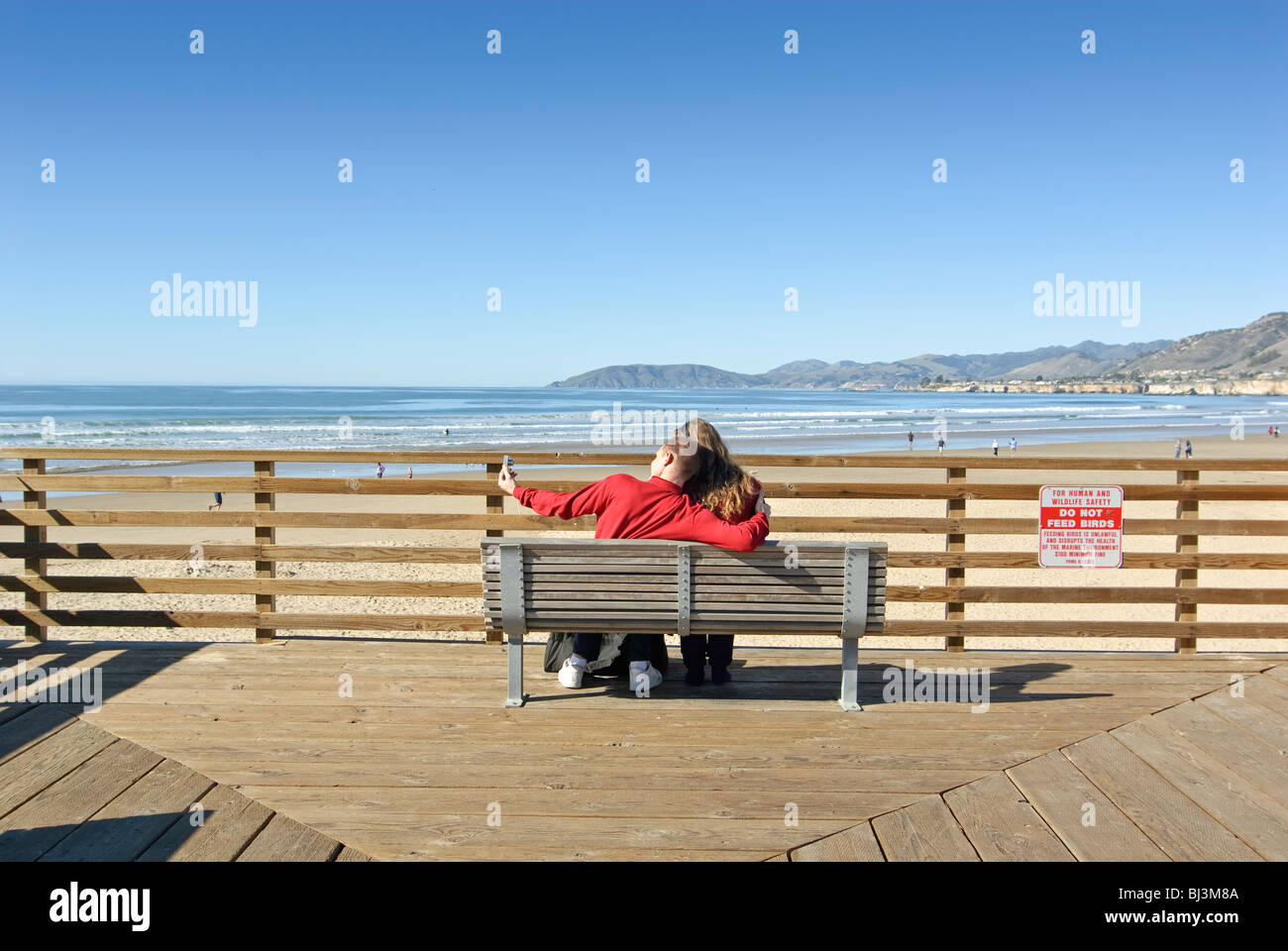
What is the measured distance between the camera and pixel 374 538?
52.1 feet

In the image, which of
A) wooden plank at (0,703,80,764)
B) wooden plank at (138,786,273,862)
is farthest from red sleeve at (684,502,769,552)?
wooden plank at (0,703,80,764)

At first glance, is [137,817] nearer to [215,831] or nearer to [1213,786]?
[215,831]

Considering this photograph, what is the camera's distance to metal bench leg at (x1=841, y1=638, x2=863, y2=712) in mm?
4168

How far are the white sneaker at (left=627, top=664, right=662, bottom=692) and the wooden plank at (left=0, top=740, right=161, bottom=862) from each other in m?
2.02

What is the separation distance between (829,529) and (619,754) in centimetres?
228

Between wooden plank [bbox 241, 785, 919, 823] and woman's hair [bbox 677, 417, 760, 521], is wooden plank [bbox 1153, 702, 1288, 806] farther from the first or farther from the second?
woman's hair [bbox 677, 417, 760, 521]

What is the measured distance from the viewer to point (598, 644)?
4.46 metres

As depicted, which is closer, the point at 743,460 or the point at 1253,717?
the point at 1253,717

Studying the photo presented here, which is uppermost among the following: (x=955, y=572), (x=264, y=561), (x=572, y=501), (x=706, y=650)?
(x=572, y=501)

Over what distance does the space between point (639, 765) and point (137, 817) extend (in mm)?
1739

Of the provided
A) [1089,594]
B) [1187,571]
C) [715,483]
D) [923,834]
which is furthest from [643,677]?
[1187,571]

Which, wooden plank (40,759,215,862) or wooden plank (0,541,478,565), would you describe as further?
wooden plank (0,541,478,565)

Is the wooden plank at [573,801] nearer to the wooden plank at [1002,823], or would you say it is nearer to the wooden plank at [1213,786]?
the wooden plank at [1002,823]
